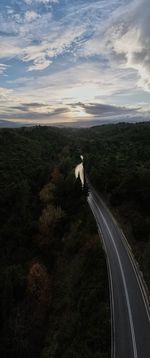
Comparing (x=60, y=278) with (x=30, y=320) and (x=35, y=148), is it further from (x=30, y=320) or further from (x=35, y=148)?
(x=35, y=148)

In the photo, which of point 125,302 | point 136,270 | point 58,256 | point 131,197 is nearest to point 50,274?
point 58,256

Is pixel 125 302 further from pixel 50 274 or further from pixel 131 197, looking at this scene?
pixel 131 197

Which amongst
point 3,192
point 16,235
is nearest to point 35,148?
point 3,192

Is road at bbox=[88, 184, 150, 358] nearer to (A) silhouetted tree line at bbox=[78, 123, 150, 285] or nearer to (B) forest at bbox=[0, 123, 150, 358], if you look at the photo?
(B) forest at bbox=[0, 123, 150, 358]

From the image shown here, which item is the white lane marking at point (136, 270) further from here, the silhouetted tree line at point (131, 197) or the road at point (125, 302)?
the silhouetted tree line at point (131, 197)

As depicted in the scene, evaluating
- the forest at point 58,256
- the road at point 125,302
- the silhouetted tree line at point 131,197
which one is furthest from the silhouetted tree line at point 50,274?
the silhouetted tree line at point 131,197

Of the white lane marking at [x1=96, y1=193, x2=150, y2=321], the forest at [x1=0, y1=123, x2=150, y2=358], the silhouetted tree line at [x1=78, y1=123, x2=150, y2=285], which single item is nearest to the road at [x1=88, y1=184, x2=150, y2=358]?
the white lane marking at [x1=96, y1=193, x2=150, y2=321]
